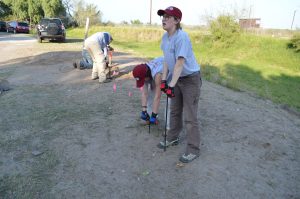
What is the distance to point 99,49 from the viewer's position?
27.9ft

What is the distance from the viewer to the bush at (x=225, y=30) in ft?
88.1

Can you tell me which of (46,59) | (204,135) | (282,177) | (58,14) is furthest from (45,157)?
(58,14)

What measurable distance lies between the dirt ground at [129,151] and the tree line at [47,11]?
4410cm

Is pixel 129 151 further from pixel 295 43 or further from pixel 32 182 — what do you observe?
pixel 295 43

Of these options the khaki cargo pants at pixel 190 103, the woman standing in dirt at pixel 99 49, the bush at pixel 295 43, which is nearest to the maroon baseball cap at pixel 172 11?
the khaki cargo pants at pixel 190 103

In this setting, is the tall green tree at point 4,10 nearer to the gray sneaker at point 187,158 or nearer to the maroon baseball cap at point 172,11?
the maroon baseball cap at point 172,11

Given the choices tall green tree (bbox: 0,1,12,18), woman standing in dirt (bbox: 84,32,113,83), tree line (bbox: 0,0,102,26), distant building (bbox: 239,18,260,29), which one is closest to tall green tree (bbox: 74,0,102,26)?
tree line (bbox: 0,0,102,26)

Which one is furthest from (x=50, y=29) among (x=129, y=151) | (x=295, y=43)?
(x=129, y=151)

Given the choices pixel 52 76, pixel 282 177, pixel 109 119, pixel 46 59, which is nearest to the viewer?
pixel 282 177

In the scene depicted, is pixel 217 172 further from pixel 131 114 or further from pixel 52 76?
pixel 52 76

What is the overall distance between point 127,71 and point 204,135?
220 inches

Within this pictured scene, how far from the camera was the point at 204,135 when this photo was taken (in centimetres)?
515

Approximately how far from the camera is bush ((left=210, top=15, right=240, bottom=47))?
26.9 meters

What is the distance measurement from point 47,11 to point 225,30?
1225 inches
